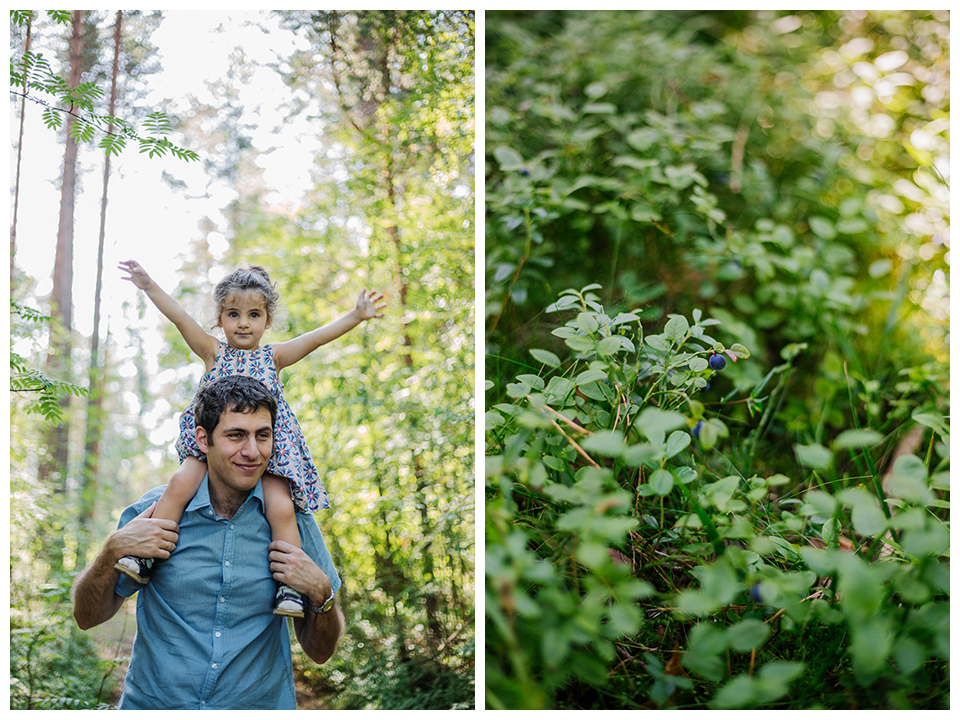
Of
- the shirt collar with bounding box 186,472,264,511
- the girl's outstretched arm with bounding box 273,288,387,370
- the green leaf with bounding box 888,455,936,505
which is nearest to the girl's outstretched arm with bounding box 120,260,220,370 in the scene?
the girl's outstretched arm with bounding box 273,288,387,370

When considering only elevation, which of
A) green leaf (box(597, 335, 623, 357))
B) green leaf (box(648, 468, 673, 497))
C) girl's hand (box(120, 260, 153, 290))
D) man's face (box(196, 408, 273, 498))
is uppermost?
girl's hand (box(120, 260, 153, 290))

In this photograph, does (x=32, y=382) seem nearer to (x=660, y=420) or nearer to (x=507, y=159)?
(x=507, y=159)

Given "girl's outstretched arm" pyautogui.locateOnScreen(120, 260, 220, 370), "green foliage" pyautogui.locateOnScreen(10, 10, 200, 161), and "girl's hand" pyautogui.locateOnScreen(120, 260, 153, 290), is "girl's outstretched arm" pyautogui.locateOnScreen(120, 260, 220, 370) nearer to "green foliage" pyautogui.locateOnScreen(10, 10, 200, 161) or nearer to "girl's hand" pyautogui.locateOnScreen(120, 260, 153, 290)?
"girl's hand" pyautogui.locateOnScreen(120, 260, 153, 290)

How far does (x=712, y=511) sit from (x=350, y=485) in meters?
0.97

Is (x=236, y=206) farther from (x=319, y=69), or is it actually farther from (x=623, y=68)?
(x=623, y=68)

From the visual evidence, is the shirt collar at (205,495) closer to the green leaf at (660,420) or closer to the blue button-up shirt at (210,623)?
the blue button-up shirt at (210,623)

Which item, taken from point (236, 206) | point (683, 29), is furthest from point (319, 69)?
point (683, 29)

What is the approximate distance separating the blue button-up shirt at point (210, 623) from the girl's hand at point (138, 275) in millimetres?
517

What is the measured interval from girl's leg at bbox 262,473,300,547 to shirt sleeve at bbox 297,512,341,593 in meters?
0.03

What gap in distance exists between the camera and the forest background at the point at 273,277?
150cm

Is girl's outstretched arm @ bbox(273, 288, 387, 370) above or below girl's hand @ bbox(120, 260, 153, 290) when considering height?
below

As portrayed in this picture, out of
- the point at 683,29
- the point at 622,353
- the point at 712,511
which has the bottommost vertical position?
the point at 712,511

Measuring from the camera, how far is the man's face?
4.55 feet

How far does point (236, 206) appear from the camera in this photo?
64.6 inches
